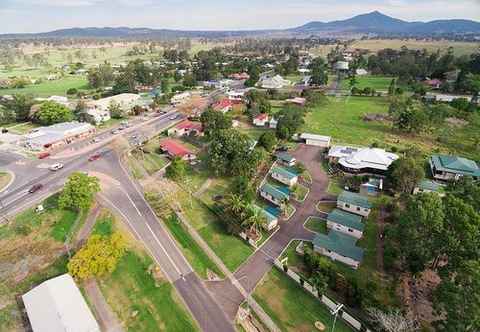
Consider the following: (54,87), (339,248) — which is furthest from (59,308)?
(54,87)

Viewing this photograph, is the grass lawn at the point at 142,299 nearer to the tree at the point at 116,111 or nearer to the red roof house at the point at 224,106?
the red roof house at the point at 224,106

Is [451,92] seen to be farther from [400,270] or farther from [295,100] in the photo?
[400,270]

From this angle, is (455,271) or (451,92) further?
(451,92)

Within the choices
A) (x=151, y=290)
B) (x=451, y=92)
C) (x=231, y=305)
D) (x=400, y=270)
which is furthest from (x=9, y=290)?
(x=451, y=92)

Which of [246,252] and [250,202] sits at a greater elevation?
[250,202]

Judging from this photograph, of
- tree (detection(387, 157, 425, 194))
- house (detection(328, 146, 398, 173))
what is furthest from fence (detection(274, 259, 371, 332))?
house (detection(328, 146, 398, 173))

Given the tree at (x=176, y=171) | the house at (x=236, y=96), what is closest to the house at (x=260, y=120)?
the house at (x=236, y=96)
